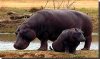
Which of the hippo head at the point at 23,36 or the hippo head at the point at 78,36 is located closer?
the hippo head at the point at 78,36

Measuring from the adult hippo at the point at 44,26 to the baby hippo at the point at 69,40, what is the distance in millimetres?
721

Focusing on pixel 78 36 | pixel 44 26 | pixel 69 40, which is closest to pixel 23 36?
pixel 44 26

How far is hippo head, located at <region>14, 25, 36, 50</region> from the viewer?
11.4 metres

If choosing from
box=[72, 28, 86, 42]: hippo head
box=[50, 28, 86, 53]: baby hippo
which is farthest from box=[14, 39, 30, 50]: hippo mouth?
box=[72, 28, 86, 42]: hippo head

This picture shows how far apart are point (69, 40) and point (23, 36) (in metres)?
1.31

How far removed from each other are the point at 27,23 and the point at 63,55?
170 centimetres

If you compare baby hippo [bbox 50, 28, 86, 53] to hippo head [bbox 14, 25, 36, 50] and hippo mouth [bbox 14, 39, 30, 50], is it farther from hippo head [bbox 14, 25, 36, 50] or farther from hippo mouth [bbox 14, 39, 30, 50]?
hippo mouth [bbox 14, 39, 30, 50]

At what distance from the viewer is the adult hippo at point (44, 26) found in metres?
11.4

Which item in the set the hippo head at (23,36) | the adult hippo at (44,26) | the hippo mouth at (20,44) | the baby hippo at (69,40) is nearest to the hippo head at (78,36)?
the baby hippo at (69,40)

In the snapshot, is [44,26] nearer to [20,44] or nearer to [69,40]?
[20,44]

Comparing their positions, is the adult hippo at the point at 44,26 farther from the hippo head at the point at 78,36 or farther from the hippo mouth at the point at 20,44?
the hippo head at the point at 78,36

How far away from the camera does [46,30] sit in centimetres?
1158

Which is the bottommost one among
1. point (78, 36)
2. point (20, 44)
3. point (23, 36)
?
→ point (20, 44)

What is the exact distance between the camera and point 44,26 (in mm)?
11555
